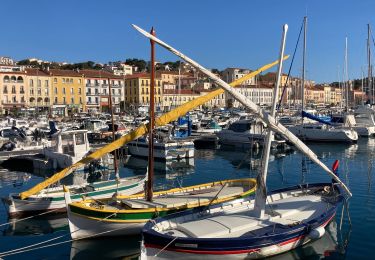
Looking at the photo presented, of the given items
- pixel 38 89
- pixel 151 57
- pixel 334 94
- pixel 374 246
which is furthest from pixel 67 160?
pixel 334 94

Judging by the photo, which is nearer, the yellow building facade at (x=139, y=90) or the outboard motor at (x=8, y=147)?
the outboard motor at (x=8, y=147)

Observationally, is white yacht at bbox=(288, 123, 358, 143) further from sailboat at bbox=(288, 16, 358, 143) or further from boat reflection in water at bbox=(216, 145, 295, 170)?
boat reflection in water at bbox=(216, 145, 295, 170)

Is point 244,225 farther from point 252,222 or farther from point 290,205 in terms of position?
point 290,205

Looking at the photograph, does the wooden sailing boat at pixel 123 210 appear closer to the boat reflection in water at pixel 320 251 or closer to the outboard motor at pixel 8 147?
the boat reflection in water at pixel 320 251

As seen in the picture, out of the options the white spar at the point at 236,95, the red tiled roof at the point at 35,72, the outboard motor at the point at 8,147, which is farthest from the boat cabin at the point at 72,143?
the red tiled roof at the point at 35,72

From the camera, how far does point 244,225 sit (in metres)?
13.7

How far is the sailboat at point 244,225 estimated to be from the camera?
40.2 ft

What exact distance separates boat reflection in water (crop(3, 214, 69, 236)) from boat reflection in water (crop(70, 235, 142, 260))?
10.1 ft

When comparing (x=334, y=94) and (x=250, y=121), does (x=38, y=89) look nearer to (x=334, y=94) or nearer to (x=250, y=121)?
(x=250, y=121)

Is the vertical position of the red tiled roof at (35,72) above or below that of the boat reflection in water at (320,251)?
above

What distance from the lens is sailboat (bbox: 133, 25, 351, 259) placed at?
40.2 ft

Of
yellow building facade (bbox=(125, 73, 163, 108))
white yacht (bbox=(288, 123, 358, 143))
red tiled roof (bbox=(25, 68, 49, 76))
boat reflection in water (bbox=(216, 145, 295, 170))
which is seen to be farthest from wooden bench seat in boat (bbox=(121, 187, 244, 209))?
yellow building facade (bbox=(125, 73, 163, 108))

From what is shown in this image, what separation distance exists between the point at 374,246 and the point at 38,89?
317 ft

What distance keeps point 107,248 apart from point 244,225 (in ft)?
18.3
